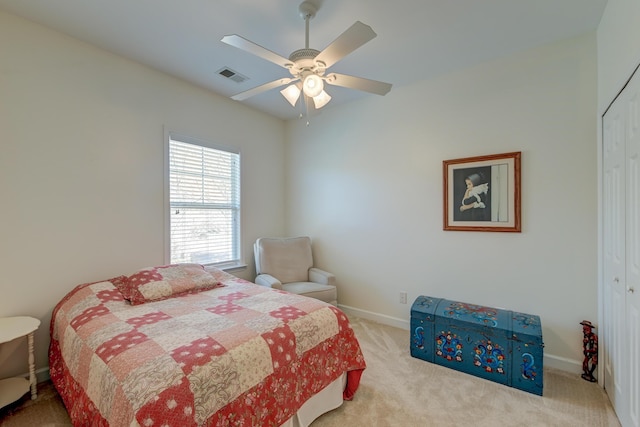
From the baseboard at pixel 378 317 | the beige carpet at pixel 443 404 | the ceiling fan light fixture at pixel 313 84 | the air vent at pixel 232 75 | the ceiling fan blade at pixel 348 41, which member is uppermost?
the air vent at pixel 232 75

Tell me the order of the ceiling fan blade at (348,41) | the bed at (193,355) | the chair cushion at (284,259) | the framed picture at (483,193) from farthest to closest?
the chair cushion at (284,259)
the framed picture at (483,193)
the ceiling fan blade at (348,41)
the bed at (193,355)

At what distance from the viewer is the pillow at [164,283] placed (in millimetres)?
2220

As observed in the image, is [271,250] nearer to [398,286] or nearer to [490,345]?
[398,286]

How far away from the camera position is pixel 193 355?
1.35m

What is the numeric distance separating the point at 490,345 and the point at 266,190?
3155mm

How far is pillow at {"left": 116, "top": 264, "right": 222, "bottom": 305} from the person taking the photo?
→ 7.28ft

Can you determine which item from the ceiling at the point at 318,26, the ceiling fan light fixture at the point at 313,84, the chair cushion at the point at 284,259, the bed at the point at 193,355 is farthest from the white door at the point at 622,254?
the chair cushion at the point at 284,259

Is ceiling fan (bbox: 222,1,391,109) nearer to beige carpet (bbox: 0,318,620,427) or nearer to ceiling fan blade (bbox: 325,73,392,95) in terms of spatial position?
ceiling fan blade (bbox: 325,73,392,95)

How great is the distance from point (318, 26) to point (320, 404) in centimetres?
271

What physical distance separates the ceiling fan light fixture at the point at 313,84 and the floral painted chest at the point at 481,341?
2.08 metres

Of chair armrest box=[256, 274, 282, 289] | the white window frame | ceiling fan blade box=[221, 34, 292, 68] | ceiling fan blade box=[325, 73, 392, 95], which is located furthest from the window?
ceiling fan blade box=[325, 73, 392, 95]

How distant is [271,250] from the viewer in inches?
146

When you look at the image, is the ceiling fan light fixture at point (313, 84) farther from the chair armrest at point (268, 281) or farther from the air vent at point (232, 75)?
the chair armrest at point (268, 281)

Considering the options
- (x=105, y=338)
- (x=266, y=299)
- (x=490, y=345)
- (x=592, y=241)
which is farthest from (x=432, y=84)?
(x=105, y=338)
